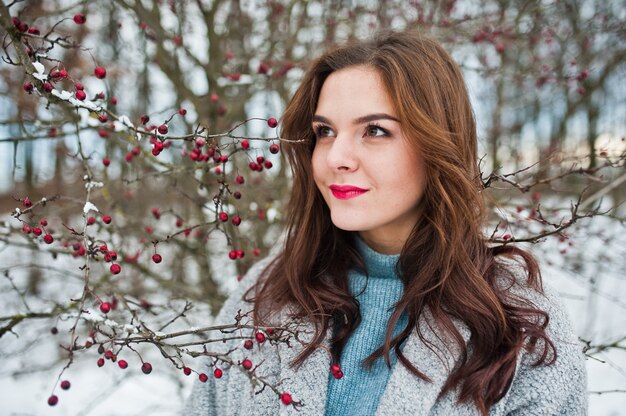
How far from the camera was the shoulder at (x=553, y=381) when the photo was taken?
147 centimetres

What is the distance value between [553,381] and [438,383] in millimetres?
329

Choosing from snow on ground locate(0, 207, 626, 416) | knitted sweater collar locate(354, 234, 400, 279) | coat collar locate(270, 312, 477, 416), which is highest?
knitted sweater collar locate(354, 234, 400, 279)

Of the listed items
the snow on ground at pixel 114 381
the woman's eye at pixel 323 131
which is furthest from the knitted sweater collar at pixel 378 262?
the snow on ground at pixel 114 381

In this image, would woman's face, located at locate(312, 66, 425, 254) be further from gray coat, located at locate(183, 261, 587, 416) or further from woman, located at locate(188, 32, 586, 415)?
gray coat, located at locate(183, 261, 587, 416)

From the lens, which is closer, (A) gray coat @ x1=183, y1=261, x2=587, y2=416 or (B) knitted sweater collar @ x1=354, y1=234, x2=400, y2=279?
(A) gray coat @ x1=183, y1=261, x2=587, y2=416

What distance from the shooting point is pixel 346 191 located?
5.32 ft

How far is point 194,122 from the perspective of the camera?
3.24 meters

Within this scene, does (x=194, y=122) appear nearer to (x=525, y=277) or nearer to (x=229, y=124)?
(x=229, y=124)

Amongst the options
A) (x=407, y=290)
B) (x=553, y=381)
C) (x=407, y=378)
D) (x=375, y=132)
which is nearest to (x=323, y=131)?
(x=375, y=132)

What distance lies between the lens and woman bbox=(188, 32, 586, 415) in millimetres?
1498

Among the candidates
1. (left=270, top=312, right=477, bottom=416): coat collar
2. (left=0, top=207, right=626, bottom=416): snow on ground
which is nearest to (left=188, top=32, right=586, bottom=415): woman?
(left=270, top=312, right=477, bottom=416): coat collar

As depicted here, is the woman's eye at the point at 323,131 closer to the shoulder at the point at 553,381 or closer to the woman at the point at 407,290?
the woman at the point at 407,290

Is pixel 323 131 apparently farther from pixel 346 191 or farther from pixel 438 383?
pixel 438 383

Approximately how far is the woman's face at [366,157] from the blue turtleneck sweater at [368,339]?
25cm
